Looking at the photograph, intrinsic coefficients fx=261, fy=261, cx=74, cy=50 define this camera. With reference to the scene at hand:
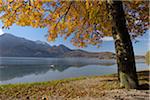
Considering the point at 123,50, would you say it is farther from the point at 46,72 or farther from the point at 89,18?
the point at 46,72

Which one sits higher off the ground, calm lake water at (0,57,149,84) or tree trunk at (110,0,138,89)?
tree trunk at (110,0,138,89)

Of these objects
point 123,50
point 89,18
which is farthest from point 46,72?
point 123,50

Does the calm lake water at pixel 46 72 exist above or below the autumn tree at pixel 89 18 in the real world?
below

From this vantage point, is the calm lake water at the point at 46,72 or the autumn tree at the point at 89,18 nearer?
the autumn tree at the point at 89,18

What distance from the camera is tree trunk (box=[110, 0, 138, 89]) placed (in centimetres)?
1176

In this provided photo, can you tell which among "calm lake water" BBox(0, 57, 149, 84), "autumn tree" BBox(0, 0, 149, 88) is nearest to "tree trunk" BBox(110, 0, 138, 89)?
"autumn tree" BBox(0, 0, 149, 88)

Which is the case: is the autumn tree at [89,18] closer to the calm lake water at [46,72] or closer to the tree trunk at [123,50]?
the tree trunk at [123,50]

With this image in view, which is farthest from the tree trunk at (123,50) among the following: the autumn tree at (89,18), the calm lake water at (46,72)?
the calm lake water at (46,72)

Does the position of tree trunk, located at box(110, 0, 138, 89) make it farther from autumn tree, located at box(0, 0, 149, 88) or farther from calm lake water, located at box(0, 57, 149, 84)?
calm lake water, located at box(0, 57, 149, 84)

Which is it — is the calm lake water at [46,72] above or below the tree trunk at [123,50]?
below

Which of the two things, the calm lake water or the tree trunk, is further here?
the calm lake water

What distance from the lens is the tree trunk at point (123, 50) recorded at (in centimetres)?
1176

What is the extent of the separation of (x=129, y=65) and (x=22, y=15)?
208 inches

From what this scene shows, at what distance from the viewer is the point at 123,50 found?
11.8 m
